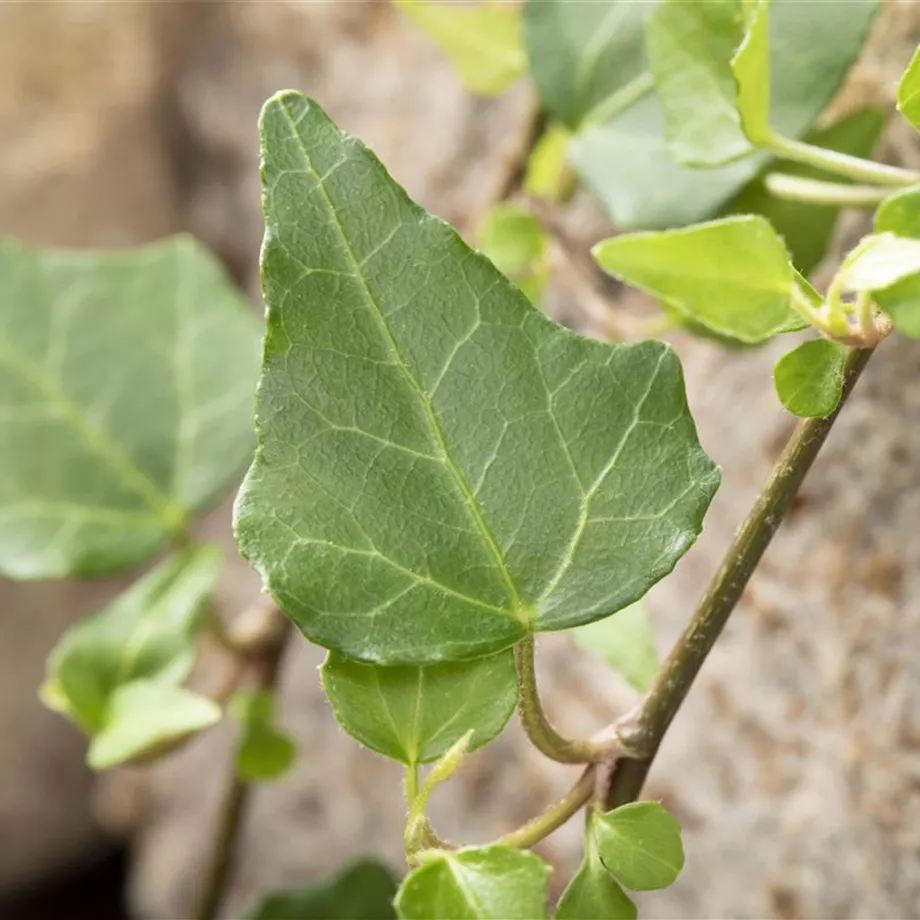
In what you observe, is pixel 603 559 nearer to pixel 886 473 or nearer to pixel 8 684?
pixel 886 473

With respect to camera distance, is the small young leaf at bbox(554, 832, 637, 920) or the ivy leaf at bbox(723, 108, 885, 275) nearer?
the small young leaf at bbox(554, 832, 637, 920)

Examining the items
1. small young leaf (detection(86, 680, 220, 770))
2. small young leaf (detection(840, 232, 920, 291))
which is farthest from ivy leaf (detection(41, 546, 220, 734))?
small young leaf (detection(840, 232, 920, 291))

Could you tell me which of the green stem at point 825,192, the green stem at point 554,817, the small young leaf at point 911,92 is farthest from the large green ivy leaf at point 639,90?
the green stem at point 554,817

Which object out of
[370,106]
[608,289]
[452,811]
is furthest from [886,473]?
[370,106]

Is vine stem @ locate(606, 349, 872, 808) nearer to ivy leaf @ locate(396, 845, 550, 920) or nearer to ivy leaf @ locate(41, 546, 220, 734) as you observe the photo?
ivy leaf @ locate(396, 845, 550, 920)

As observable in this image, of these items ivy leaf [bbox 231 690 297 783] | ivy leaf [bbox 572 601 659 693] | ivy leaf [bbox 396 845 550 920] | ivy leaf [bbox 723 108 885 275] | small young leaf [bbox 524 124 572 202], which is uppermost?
ivy leaf [bbox 723 108 885 275]

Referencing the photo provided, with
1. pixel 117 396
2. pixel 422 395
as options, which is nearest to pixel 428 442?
pixel 422 395

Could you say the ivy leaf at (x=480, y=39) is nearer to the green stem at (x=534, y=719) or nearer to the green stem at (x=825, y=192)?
the green stem at (x=825, y=192)
